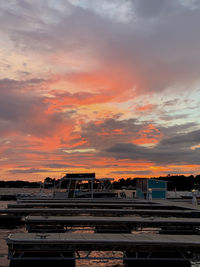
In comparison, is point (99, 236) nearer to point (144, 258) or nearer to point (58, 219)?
point (144, 258)

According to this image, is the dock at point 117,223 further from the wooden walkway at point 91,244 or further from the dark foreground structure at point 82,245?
the wooden walkway at point 91,244

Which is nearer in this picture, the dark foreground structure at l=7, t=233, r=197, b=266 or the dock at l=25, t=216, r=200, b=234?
the dark foreground structure at l=7, t=233, r=197, b=266

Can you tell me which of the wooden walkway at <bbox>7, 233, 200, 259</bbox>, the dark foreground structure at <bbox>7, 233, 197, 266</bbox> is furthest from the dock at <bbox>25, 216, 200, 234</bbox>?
the wooden walkway at <bbox>7, 233, 200, 259</bbox>

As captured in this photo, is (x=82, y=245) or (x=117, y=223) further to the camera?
(x=117, y=223)

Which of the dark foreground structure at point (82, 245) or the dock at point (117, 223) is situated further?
the dock at point (117, 223)

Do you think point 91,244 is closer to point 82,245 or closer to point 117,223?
point 82,245

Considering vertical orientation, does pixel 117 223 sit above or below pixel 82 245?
above

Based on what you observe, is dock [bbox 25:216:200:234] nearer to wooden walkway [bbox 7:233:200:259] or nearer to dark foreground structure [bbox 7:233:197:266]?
dark foreground structure [bbox 7:233:197:266]

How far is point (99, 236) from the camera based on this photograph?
17.6 meters

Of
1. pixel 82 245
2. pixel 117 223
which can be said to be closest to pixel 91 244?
pixel 82 245

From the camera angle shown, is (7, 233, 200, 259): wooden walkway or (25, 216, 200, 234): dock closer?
(7, 233, 200, 259): wooden walkway

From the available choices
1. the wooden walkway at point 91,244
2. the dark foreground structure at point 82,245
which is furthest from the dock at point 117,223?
the wooden walkway at point 91,244

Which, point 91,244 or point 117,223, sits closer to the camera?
point 91,244

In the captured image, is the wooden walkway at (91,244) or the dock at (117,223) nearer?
the wooden walkway at (91,244)
